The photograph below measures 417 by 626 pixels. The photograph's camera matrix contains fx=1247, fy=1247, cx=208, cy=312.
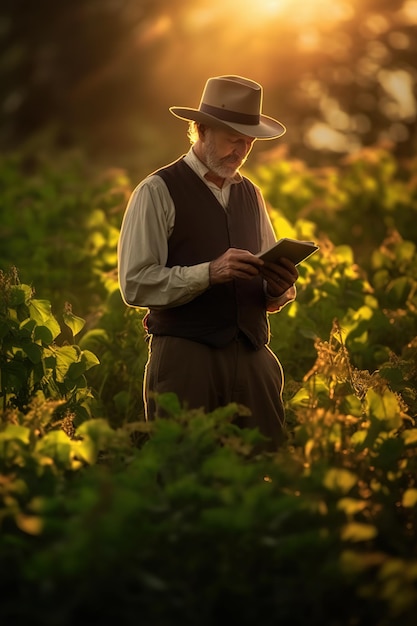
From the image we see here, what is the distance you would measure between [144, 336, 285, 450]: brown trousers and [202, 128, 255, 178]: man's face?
66 centimetres

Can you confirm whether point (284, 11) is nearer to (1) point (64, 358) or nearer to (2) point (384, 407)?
(1) point (64, 358)

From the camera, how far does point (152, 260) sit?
180 inches

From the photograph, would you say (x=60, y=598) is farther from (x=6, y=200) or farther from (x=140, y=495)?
(x=6, y=200)

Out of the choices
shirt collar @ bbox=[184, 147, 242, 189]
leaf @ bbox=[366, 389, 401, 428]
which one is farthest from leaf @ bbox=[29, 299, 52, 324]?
leaf @ bbox=[366, 389, 401, 428]

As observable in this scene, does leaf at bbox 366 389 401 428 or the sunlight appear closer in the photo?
leaf at bbox 366 389 401 428

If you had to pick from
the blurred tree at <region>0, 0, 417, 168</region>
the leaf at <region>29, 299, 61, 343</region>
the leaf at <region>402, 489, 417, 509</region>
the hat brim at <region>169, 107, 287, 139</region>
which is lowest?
the leaf at <region>402, 489, 417, 509</region>

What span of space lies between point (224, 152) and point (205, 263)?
1.61ft

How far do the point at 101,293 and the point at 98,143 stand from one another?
18.9 metres

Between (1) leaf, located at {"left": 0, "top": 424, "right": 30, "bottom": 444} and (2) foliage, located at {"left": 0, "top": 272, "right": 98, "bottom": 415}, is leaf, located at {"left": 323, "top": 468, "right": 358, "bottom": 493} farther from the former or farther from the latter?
(2) foliage, located at {"left": 0, "top": 272, "right": 98, "bottom": 415}

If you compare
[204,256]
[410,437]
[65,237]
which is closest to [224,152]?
[204,256]

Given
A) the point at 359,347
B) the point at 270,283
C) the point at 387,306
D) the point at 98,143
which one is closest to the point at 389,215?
the point at 387,306

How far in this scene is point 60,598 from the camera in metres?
3.16

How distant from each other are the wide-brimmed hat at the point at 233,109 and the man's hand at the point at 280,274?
509 mm

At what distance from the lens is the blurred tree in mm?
21922
